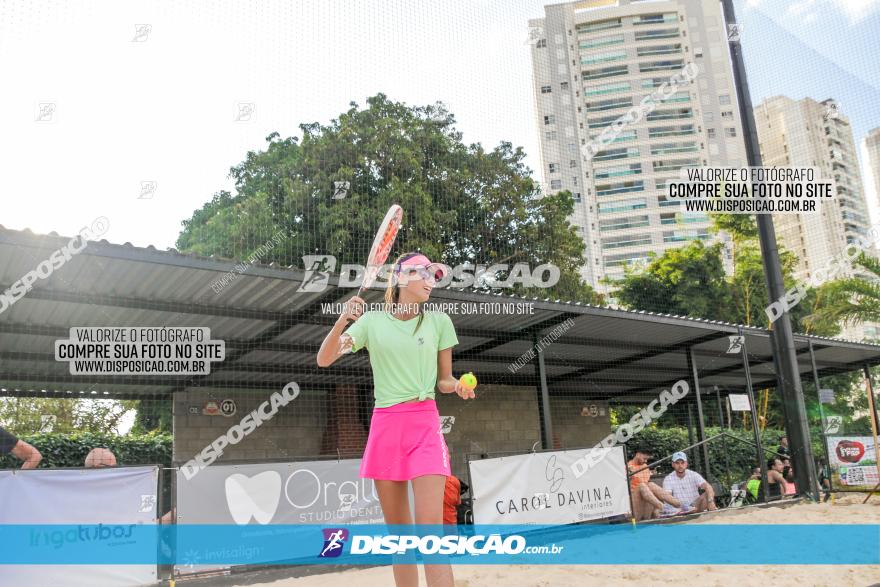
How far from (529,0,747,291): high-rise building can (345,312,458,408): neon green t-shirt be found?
57.0 meters

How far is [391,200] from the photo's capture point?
49.0ft

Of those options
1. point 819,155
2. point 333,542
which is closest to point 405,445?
point 333,542

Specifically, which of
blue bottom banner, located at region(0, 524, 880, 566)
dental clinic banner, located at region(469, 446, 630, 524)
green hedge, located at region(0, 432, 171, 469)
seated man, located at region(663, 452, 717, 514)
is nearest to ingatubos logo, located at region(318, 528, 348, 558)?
blue bottom banner, located at region(0, 524, 880, 566)

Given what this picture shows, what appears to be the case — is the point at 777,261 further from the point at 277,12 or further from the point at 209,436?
the point at 209,436

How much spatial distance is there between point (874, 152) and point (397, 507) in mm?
19125

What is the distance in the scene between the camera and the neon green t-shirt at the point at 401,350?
2.15 m

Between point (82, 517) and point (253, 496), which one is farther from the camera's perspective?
point (253, 496)

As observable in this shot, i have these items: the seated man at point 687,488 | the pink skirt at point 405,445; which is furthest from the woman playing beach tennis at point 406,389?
the seated man at point 687,488

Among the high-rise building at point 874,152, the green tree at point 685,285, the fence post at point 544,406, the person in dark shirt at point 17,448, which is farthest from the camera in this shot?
the green tree at point 685,285

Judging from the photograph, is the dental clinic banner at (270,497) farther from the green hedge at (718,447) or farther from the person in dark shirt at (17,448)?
the green hedge at (718,447)

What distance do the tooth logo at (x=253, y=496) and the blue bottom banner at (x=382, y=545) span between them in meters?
0.10

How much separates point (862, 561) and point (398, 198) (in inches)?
473

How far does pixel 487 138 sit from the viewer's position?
43.9 ft

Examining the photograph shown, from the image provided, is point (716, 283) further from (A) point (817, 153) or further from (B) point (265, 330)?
(A) point (817, 153)
